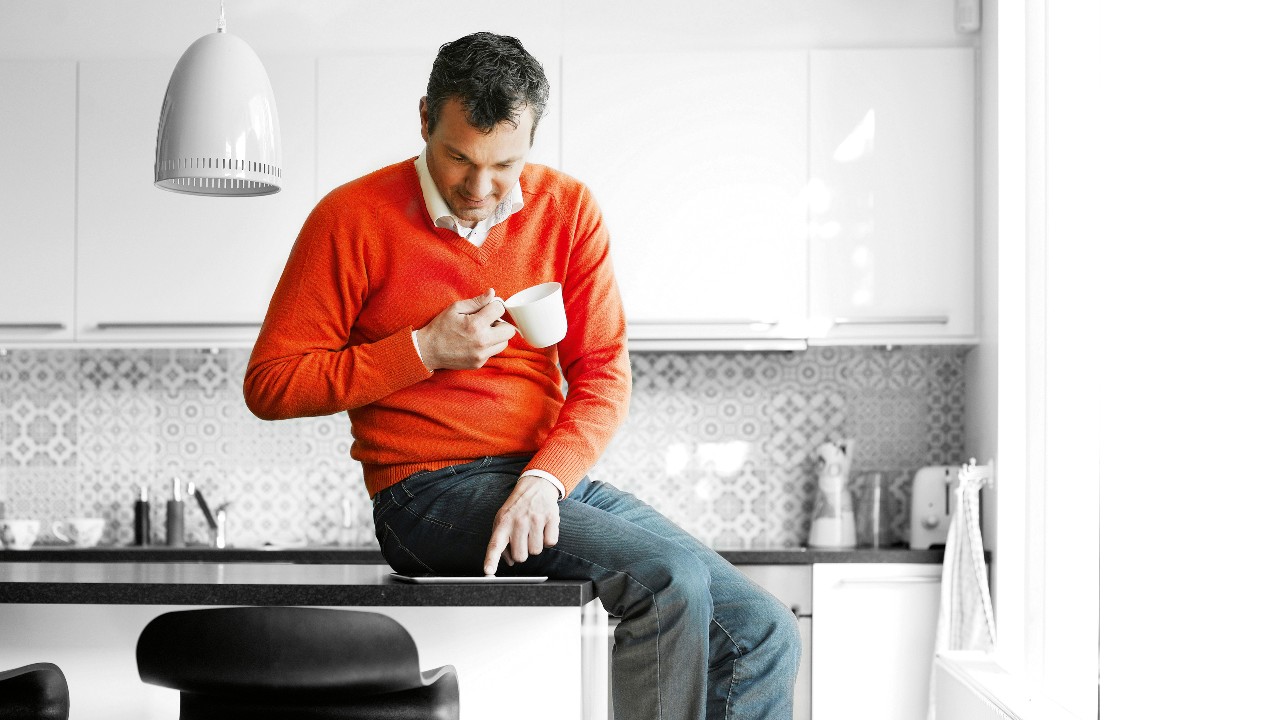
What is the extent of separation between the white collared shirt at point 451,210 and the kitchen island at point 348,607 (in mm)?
447

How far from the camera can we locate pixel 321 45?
149 inches

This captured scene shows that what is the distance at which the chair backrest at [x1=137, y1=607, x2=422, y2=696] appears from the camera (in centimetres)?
138

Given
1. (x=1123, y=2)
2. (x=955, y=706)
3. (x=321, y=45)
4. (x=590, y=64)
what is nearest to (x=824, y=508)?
(x=955, y=706)

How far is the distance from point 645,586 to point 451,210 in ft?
1.75

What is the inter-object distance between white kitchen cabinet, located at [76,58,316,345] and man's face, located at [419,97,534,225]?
225 centimetres

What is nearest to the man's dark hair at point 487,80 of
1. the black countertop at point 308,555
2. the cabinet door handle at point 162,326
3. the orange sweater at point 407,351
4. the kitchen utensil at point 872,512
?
the orange sweater at point 407,351

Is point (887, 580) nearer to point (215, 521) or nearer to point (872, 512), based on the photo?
point (872, 512)

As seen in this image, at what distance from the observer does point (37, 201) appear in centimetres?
381

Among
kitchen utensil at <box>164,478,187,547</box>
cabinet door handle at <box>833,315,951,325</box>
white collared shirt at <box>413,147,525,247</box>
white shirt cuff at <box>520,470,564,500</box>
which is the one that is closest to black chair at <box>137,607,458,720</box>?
Answer: white shirt cuff at <box>520,470,564,500</box>

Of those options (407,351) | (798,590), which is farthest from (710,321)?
(407,351)

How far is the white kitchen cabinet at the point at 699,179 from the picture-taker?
145 inches

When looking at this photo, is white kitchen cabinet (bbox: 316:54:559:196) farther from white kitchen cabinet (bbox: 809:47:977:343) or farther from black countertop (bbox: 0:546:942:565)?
black countertop (bbox: 0:546:942:565)

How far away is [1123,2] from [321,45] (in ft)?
7.36

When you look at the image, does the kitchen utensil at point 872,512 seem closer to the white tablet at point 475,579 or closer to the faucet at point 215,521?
the faucet at point 215,521
